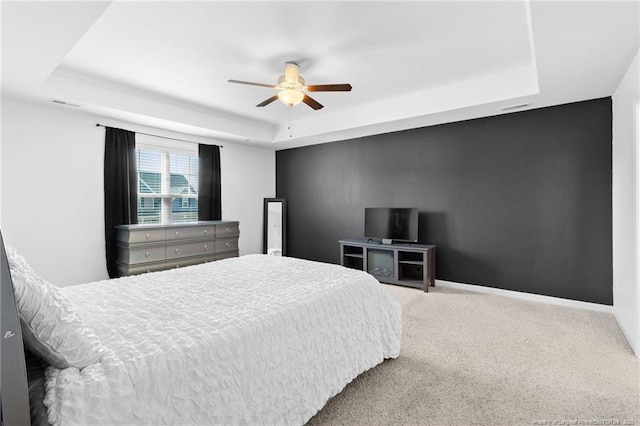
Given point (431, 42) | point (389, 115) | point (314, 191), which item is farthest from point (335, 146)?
point (431, 42)

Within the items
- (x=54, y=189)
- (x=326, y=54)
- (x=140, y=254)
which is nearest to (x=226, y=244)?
(x=140, y=254)

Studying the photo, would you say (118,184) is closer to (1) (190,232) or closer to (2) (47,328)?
(1) (190,232)

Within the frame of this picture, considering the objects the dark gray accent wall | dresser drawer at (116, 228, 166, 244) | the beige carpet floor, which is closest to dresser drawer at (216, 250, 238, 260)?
dresser drawer at (116, 228, 166, 244)

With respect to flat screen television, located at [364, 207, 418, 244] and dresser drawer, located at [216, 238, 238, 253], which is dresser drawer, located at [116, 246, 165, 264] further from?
flat screen television, located at [364, 207, 418, 244]

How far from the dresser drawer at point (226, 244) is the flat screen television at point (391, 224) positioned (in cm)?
223

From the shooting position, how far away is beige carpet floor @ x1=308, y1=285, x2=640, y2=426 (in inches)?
74.3

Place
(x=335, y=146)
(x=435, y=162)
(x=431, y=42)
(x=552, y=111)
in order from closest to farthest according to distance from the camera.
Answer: (x=431, y=42) < (x=552, y=111) < (x=435, y=162) < (x=335, y=146)

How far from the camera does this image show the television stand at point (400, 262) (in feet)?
15.0

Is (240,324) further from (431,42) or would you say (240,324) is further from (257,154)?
(257,154)

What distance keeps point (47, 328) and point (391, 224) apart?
4.47m

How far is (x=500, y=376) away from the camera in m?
2.30

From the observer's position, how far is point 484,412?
1.91m

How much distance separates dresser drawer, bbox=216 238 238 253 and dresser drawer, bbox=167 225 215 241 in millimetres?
173

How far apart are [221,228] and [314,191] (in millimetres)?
1931
